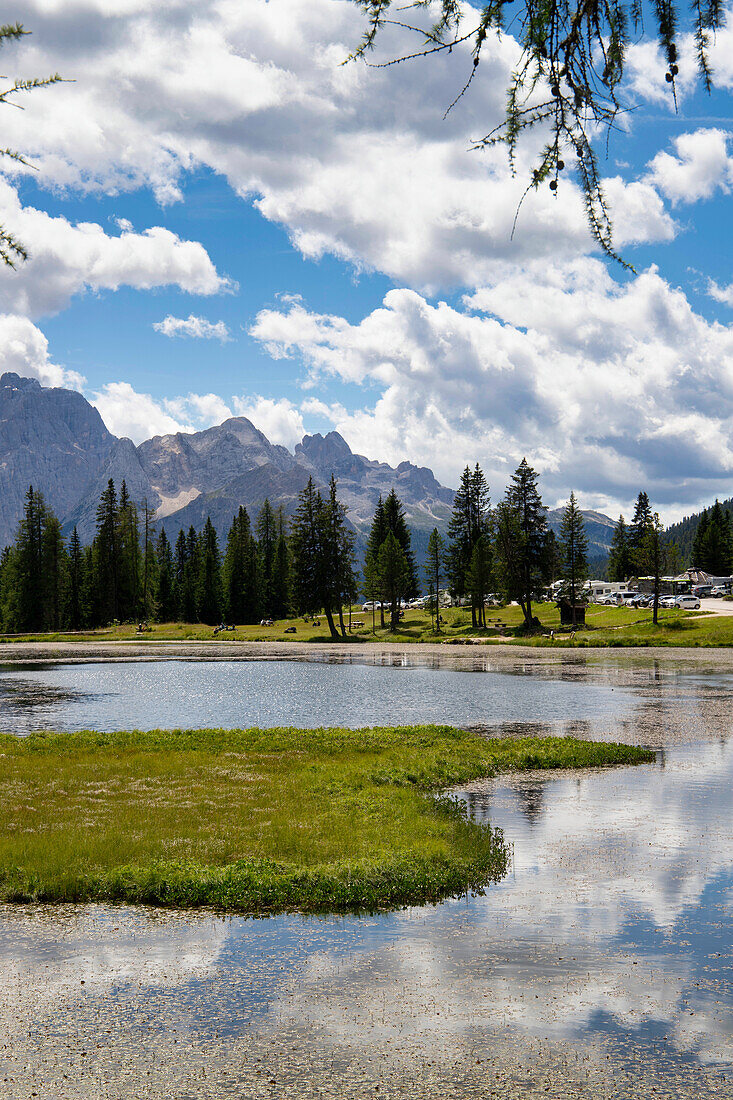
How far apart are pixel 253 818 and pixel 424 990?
814 cm

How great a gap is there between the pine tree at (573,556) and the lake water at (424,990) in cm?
9017

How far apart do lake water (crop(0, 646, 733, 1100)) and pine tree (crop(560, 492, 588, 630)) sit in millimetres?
90167

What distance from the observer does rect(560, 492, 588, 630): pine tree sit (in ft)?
343

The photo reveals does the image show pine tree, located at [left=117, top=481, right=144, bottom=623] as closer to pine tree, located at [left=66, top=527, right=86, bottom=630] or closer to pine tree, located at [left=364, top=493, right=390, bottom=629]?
pine tree, located at [left=66, top=527, right=86, bottom=630]

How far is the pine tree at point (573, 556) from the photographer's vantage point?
10444 centimetres

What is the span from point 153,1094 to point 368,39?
8711 mm

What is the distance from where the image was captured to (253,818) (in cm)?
1683

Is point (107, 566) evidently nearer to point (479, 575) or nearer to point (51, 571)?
point (51, 571)

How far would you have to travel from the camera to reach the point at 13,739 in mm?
27516

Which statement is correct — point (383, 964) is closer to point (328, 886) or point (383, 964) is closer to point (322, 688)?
point (328, 886)

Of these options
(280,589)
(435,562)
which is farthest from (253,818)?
(280,589)

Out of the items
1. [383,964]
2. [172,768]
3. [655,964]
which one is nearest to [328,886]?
[383,964]

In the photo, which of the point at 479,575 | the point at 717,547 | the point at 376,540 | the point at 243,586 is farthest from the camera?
the point at 717,547

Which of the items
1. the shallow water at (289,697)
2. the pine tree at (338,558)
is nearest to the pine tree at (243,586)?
the pine tree at (338,558)
